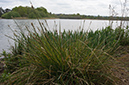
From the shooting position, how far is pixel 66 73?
4.99ft

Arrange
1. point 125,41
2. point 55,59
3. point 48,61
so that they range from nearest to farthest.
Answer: point 55,59 < point 48,61 < point 125,41

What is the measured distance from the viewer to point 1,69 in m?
2.70

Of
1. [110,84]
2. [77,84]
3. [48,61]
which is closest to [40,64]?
[48,61]

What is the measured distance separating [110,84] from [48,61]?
91 centimetres

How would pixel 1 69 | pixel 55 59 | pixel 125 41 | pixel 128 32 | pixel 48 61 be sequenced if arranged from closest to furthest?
pixel 55 59 → pixel 48 61 → pixel 1 69 → pixel 125 41 → pixel 128 32

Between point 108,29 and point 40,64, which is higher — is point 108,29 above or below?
above

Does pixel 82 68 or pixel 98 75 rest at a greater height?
pixel 82 68

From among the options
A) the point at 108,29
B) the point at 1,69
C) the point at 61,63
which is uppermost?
the point at 108,29

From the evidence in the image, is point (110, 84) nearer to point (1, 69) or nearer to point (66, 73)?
point (66, 73)

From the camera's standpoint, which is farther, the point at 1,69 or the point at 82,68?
the point at 1,69

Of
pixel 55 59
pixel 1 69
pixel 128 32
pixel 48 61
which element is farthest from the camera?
pixel 128 32

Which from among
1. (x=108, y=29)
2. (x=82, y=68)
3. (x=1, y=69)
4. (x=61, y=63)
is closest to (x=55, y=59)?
(x=61, y=63)

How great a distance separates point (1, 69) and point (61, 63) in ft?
6.17

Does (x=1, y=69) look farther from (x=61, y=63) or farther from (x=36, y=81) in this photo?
(x=61, y=63)
